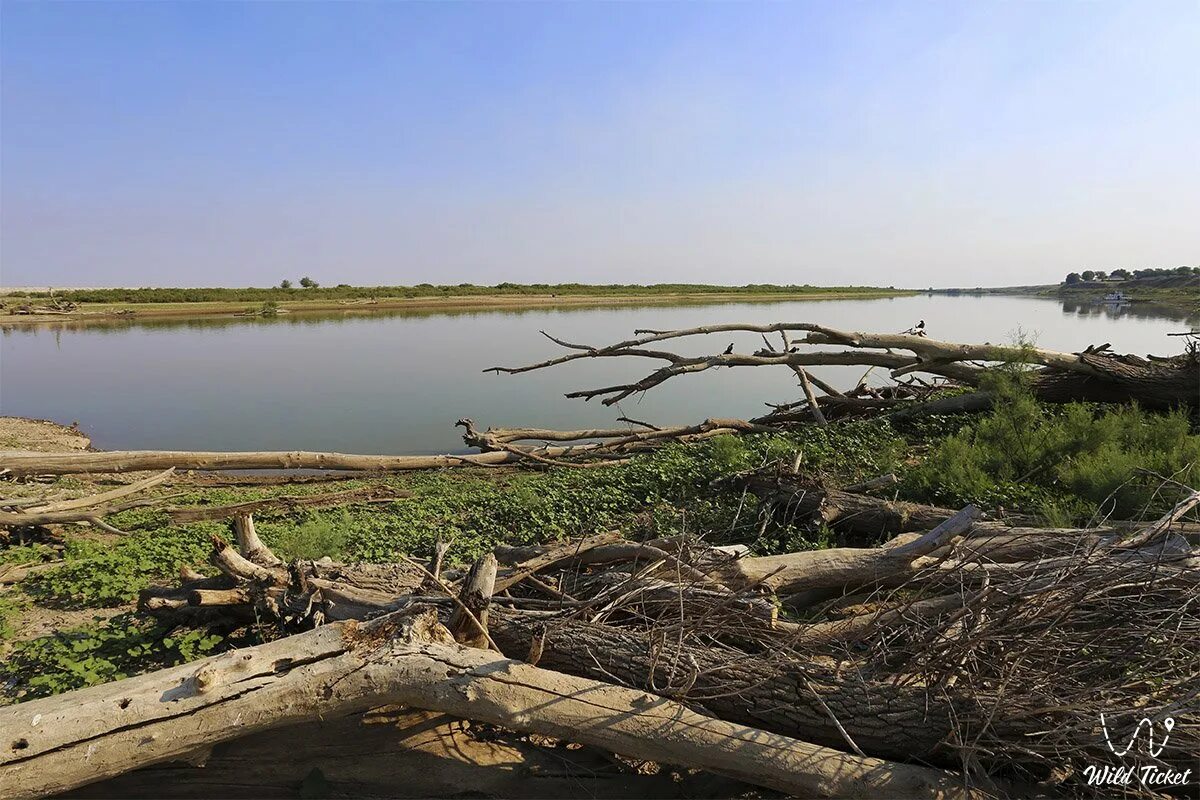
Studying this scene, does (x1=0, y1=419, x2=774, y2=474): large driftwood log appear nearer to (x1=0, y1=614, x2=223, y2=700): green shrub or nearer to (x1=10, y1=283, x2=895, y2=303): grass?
(x1=0, y1=614, x2=223, y2=700): green shrub

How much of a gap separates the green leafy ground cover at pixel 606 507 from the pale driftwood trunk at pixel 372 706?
3.29 feet

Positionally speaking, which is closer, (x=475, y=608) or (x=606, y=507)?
(x=475, y=608)

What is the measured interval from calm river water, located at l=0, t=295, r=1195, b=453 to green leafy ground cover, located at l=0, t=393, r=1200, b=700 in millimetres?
4095

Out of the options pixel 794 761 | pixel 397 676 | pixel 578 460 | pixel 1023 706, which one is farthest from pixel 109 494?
pixel 1023 706

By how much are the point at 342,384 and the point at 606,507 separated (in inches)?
534

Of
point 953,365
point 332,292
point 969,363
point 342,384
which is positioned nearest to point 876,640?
point 953,365

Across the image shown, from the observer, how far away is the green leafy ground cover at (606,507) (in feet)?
13.4

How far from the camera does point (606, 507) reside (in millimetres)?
6875

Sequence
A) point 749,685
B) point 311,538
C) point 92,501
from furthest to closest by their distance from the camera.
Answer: point 92,501 < point 311,538 < point 749,685

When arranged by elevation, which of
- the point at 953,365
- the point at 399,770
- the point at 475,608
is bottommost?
the point at 399,770

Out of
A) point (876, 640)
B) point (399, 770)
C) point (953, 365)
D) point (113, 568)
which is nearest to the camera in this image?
point (399, 770)

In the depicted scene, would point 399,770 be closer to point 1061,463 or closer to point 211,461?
point 1061,463

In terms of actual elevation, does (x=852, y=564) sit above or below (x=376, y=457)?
above

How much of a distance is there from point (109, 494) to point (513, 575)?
260 inches
